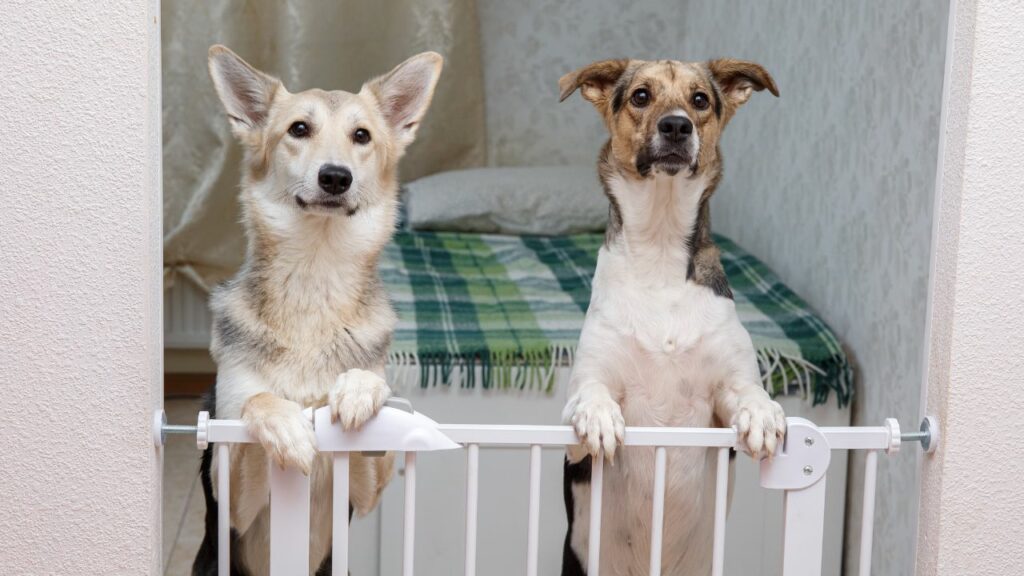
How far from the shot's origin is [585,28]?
203 inches

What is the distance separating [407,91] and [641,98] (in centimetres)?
42

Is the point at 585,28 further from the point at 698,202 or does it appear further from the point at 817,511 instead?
the point at 817,511

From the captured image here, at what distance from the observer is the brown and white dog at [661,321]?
2049 millimetres

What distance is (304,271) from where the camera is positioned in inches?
77.3

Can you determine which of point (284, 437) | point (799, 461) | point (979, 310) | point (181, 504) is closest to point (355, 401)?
point (284, 437)

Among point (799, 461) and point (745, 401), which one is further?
point (745, 401)

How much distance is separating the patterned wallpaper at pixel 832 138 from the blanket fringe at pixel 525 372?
0.14 meters

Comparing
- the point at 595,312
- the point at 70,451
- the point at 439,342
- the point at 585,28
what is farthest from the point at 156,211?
the point at 585,28

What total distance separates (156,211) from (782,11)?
2733mm

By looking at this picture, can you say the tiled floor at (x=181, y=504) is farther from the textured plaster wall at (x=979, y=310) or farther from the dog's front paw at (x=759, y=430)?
the textured plaster wall at (x=979, y=310)

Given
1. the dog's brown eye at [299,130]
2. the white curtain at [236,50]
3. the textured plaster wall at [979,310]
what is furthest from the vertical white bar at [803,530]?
the white curtain at [236,50]

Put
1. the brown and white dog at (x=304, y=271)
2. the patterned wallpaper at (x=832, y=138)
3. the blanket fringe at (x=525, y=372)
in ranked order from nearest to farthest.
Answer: the brown and white dog at (x=304, y=271), the patterned wallpaper at (x=832, y=138), the blanket fringe at (x=525, y=372)

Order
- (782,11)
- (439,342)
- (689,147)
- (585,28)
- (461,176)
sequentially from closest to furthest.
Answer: (689,147), (439,342), (782,11), (461,176), (585,28)

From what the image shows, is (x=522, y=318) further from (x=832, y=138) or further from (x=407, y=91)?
(x=407, y=91)
